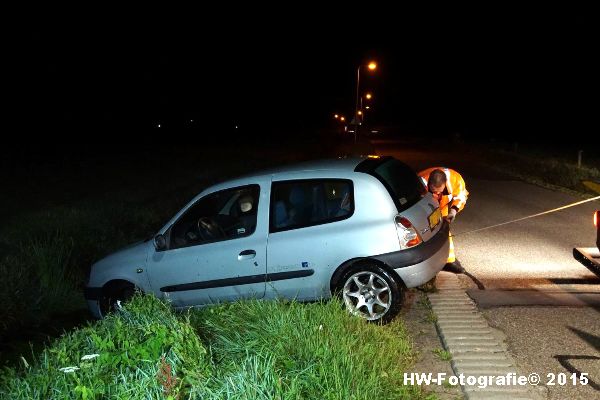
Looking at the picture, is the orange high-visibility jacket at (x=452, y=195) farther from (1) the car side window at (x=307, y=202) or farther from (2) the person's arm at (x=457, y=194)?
(1) the car side window at (x=307, y=202)

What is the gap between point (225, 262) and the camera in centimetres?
614

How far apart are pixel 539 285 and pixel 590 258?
805 mm

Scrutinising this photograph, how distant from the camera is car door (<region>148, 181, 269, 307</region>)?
6059 millimetres

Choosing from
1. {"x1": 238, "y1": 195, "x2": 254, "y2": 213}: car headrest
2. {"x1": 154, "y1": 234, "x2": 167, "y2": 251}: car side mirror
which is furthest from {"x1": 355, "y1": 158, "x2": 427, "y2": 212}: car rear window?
{"x1": 154, "y1": 234, "x2": 167, "y2": 251}: car side mirror

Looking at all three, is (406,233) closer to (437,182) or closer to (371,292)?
(371,292)

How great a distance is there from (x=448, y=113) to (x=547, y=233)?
4113 inches

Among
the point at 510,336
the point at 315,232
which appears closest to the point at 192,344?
the point at 315,232

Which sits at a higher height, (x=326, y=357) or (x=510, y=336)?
(x=326, y=357)

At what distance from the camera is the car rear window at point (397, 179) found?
19.5 ft

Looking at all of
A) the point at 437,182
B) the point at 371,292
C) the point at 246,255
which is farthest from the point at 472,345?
the point at 437,182

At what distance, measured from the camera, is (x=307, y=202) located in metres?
6.13

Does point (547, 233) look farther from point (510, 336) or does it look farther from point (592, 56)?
point (592, 56)

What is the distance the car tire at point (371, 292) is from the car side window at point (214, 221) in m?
1.11

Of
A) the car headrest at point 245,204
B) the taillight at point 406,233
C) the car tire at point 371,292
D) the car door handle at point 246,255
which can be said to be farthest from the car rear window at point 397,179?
the car headrest at point 245,204
